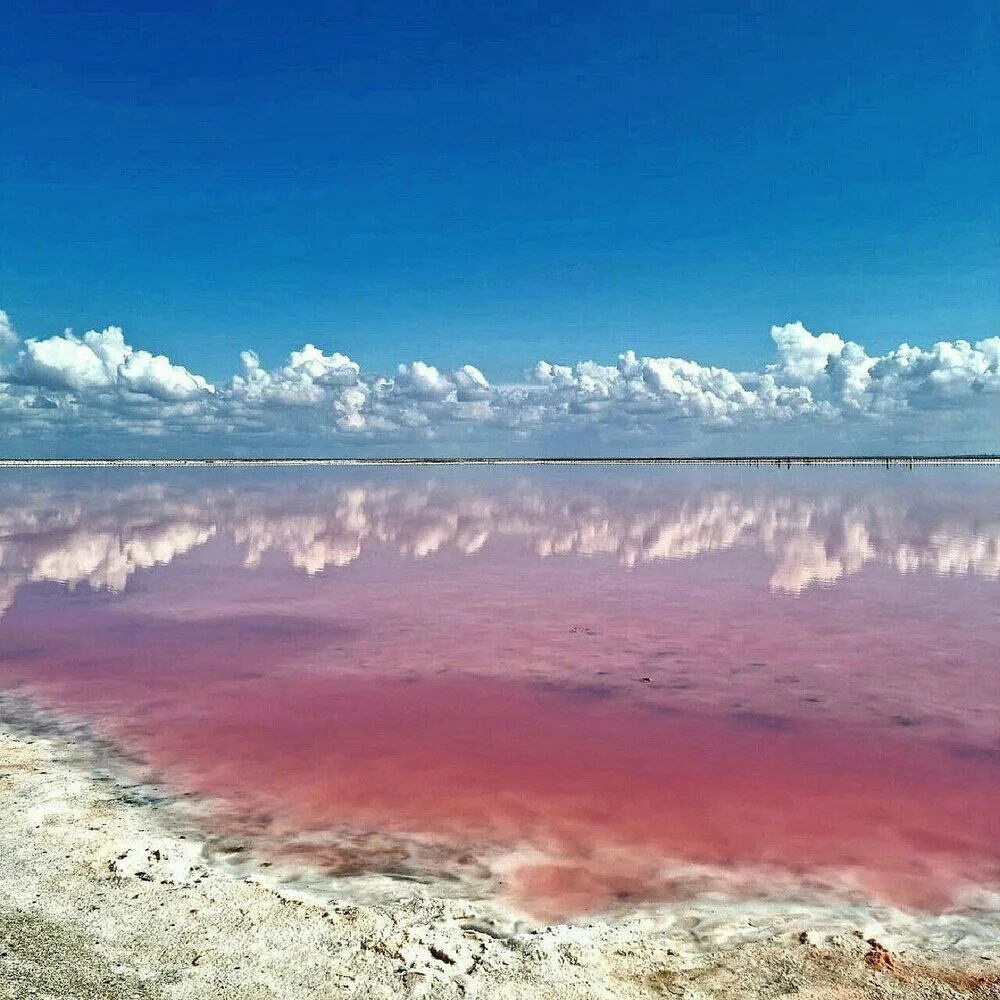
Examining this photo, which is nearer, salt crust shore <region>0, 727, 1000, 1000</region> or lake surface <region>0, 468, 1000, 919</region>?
salt crust shore <region>0, 727, 1000, 1000</region>

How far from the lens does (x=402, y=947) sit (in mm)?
6637

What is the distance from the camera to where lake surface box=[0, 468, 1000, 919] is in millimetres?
8375

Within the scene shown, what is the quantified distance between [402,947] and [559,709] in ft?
22.5

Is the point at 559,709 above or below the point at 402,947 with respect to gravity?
below

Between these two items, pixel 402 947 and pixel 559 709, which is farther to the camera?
pixel 559 709

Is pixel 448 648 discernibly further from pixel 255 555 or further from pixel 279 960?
pixel 255 555

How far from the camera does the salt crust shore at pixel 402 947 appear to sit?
614 centimetres

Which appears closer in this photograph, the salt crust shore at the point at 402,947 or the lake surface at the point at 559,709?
the salt crust shore at the point at 402,947

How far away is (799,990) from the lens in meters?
6.18

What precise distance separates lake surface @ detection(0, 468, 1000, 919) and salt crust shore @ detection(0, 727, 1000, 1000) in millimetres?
526

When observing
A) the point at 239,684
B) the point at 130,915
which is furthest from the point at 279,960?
the point at 239,684

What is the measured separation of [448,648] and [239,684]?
439 centimetres

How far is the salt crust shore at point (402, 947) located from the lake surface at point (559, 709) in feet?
1.73

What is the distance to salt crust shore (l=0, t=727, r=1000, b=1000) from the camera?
6141 mm
